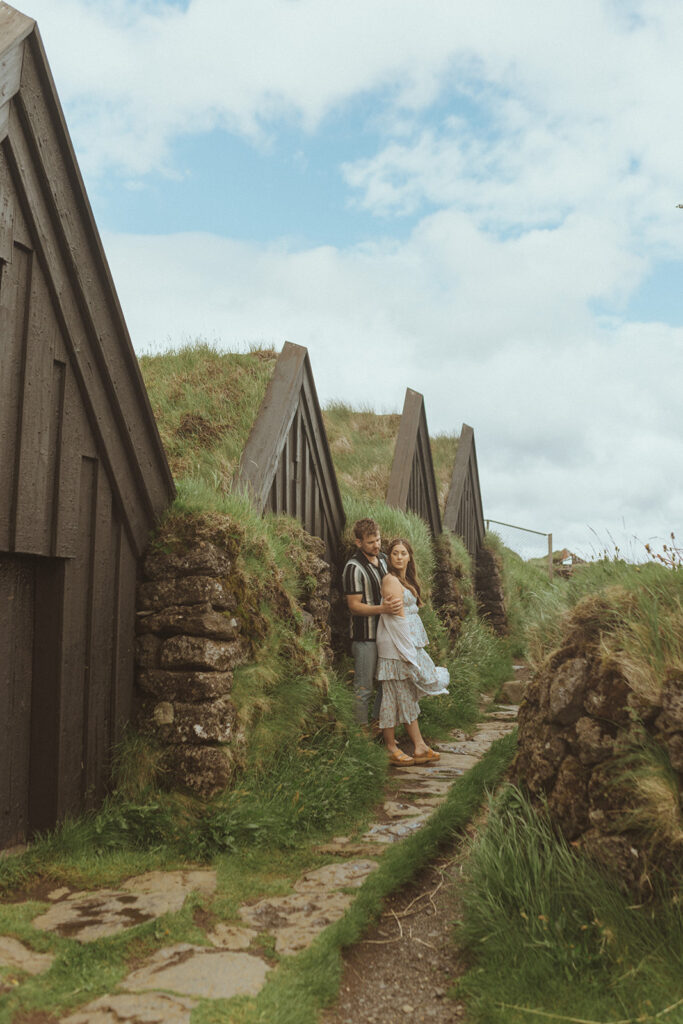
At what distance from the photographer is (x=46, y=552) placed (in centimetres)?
521

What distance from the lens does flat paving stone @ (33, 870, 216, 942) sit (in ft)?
13.0

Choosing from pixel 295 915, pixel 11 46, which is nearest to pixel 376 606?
pixel 295 915

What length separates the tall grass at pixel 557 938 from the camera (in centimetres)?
314

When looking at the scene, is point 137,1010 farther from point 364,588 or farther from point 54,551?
point 364,588

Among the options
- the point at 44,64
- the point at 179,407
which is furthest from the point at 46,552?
the point at 179,407

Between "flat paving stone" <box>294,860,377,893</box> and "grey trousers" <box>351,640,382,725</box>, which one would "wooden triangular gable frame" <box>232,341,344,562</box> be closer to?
"grey trousers" <box>351,640,382,725</box>

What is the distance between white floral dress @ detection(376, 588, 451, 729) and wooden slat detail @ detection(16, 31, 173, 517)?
276cm

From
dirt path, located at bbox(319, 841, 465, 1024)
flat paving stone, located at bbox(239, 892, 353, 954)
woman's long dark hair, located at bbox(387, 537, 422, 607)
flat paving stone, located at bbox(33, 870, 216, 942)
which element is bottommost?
dirt path, located at bbox(319, 841, 465, 1024)

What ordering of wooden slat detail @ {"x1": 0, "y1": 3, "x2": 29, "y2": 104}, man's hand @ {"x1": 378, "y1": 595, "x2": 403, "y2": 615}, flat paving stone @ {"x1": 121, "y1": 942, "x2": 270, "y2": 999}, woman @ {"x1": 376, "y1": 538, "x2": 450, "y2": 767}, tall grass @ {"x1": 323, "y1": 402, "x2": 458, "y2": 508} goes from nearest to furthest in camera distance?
flat paving stone @ {"x1": 121, "y1": 942, "x2": 270, "y2": 999}, wooden slat detail @ {"x1": 0, "y1": 3, "x2": 29, "y2": 104}, woman @ {"x1": 376, "y1": 538, "x2": 450, "y2": 767}, man's hand @ {"x1": 378, "y1": 595, "x2": 403, "y2": 615}, tall grass @ {"x1": 323, "y1": 402, "x2": 458, "y2": 508}

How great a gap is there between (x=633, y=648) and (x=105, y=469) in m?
3.91

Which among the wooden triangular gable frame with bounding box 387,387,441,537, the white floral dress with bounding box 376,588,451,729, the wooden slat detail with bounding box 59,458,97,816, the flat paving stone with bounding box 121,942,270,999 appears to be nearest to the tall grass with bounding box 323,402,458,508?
the wooden triangular gable frame with bounding box 387,387,441,537

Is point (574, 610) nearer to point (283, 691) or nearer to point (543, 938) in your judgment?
point (543, 938)

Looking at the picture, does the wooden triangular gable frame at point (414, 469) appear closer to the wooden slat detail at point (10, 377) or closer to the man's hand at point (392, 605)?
the man's hand at point (392, 605)

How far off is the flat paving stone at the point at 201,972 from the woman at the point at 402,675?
13.3 ft
